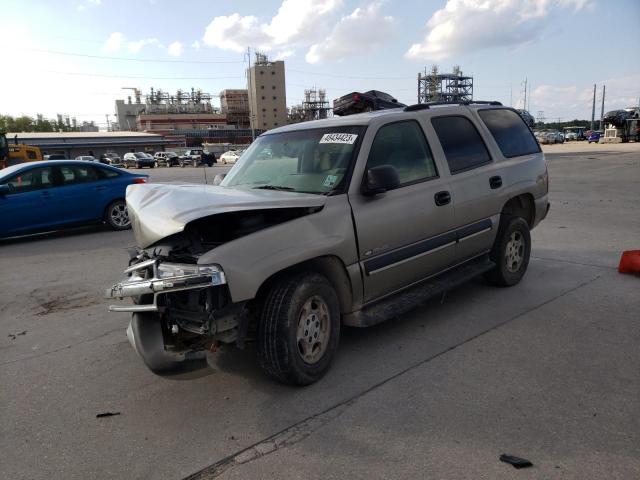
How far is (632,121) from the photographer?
49281 mm

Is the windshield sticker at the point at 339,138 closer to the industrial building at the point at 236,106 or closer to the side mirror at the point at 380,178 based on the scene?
the side mirror at the point at 380,178

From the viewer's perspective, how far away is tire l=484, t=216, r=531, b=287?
5.14 metres

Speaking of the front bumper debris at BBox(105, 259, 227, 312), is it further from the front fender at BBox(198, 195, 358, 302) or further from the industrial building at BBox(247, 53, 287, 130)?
the industrial building at BBox(247, 53, 287, 130)

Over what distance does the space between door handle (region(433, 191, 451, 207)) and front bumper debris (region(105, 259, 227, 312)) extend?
2165 millimetres

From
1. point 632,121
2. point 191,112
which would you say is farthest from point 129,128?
point 632,121

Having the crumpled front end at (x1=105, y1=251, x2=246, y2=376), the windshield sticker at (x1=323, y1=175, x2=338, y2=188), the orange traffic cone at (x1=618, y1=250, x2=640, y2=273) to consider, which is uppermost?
the windshield sticker at (x1=323, y1=175, x2=338, y2=188)

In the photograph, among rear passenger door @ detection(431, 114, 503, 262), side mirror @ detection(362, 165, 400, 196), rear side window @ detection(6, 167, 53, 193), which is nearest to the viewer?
side mirror @ detection(362, 165, 400, 196)

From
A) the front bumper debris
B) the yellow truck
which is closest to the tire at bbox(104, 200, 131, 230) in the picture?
the front bumper debris

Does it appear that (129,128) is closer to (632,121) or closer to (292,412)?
(632,121)

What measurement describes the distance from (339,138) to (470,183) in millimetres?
1456

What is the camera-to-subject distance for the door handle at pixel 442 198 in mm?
4266

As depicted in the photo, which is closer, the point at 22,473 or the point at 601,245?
the point at 22,473

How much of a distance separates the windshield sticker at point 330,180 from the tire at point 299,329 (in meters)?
0.77

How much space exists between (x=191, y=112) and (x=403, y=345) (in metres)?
147
